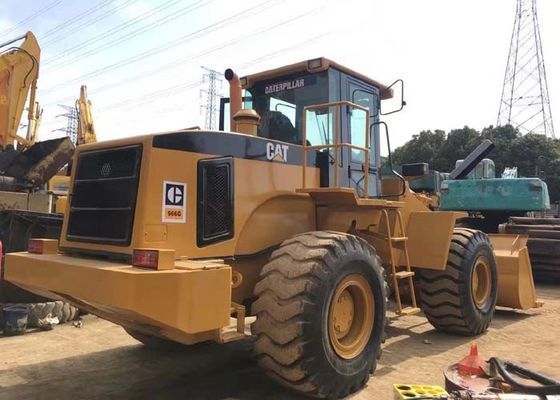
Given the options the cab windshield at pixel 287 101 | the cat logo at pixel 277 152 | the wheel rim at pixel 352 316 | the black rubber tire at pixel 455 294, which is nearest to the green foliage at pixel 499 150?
the black rubber tire at pixel 455 294

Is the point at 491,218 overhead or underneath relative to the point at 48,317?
overhead

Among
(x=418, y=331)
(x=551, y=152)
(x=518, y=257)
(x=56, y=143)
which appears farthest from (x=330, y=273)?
(x=551, y=152)

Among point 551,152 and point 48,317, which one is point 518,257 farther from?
point 551,152

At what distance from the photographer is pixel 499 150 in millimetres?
42156

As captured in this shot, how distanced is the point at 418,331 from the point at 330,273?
3356 mm

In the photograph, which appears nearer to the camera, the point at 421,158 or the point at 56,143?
the point at 56,143

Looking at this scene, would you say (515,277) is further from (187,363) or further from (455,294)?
(187,363)

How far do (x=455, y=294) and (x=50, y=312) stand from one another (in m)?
5.25

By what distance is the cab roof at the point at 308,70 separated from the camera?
5.66 meters

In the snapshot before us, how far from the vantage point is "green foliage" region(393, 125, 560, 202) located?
39.6 m

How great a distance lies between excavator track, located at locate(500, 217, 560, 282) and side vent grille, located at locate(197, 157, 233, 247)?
868 cm

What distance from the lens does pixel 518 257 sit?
26.4 feet

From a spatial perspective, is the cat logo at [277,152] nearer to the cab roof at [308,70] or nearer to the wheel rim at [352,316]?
the cab roof at [308,70]

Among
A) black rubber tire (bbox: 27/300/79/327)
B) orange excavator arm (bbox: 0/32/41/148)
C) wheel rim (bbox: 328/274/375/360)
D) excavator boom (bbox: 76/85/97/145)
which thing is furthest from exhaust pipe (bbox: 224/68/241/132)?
excavator boom (bbox: 76/85/97/145)
